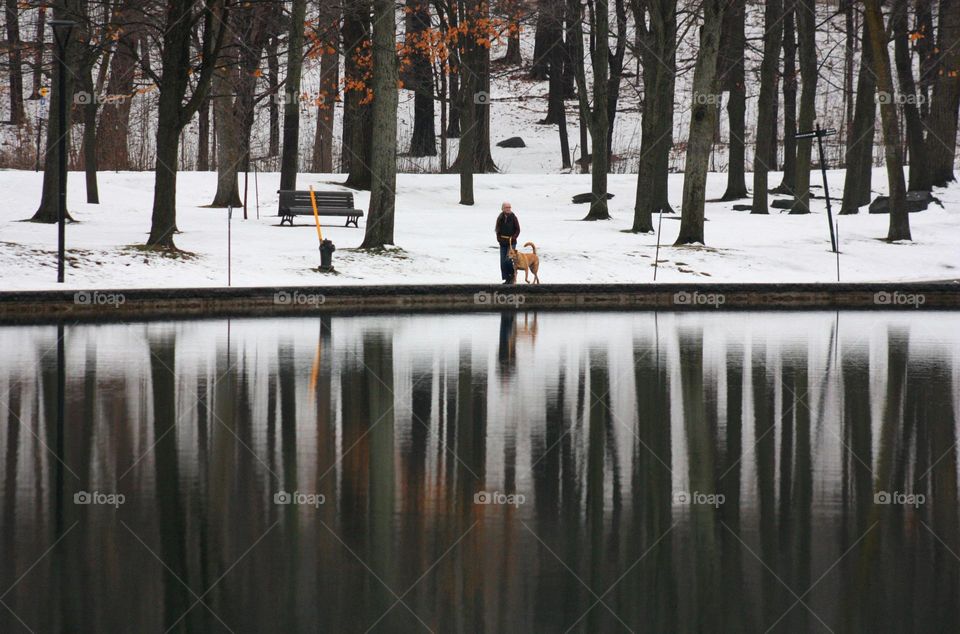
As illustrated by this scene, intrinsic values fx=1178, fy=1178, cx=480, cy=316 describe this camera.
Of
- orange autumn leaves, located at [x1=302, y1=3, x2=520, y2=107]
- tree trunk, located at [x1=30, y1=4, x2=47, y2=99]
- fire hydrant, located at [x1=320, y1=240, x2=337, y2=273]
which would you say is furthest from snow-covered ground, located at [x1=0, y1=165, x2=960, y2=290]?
Result: orange autumn leaves, located at [x1=302, y1=3, x2=520, y2=107]

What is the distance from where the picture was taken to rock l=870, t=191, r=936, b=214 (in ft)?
121

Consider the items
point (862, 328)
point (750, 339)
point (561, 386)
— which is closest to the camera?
point (561, 386)

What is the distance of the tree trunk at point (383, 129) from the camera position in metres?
26.3

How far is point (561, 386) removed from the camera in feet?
41.1

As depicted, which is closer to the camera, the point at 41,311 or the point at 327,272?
the point at 41,311

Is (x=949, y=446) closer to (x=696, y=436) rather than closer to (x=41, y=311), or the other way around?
(x=696, y=436)

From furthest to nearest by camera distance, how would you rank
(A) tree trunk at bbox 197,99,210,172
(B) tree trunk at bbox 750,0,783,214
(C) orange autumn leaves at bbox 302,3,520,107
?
(A) tree trunk at bbox 197,99,210,172, (B) tree trunk at bbox 750,0,783,214, (C) orange autumn leaves at bbox 302,3,520,107

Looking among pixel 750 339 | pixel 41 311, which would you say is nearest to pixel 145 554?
pixel 750 339

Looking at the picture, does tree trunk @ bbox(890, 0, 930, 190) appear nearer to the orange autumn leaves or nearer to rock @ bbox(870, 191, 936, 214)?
rock @ bbox(870, 191, 936, 214)

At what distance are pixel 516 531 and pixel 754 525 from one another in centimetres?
147

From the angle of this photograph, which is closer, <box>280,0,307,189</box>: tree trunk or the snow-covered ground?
the snow-covered ground

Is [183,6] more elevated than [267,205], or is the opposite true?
[183,6]

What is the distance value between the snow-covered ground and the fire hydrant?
343 mm

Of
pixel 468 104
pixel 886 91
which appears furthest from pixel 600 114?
pixel 886 91
